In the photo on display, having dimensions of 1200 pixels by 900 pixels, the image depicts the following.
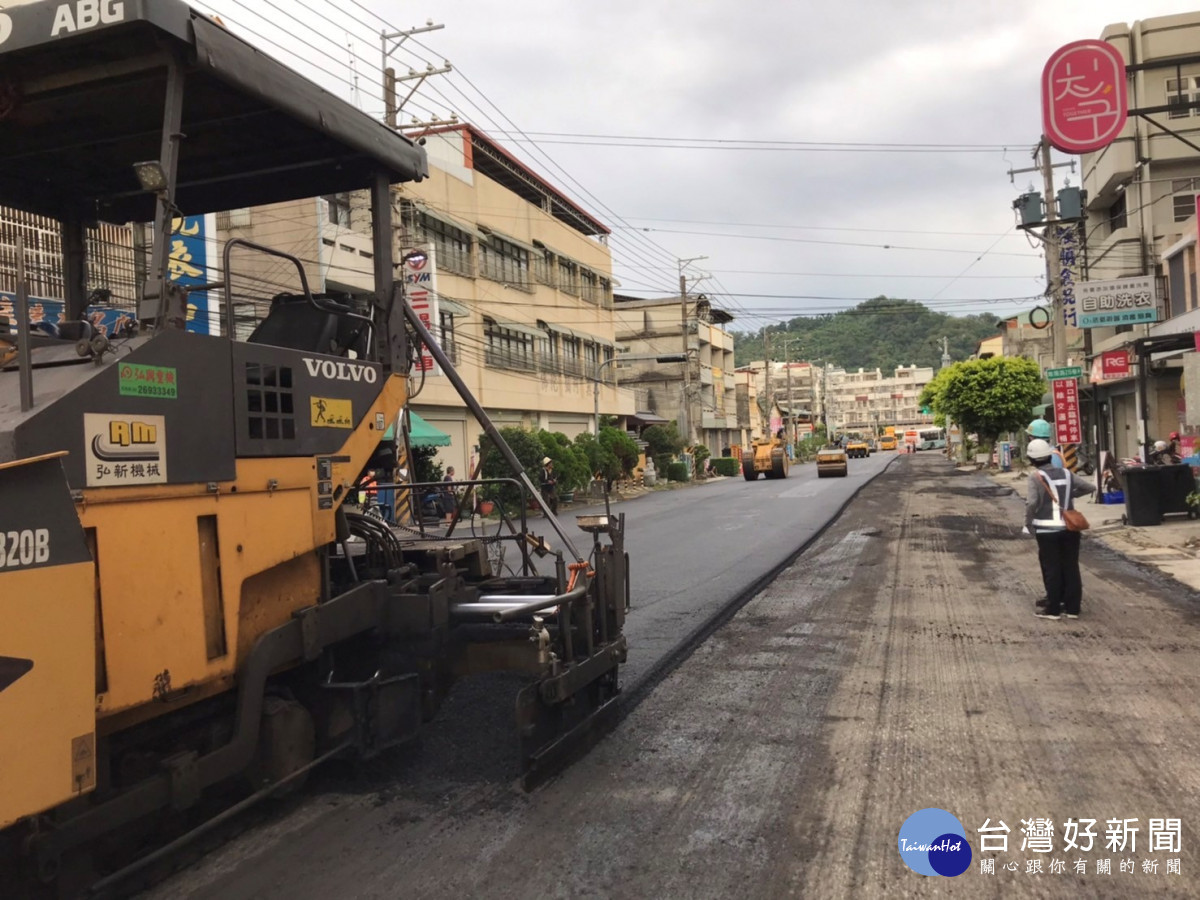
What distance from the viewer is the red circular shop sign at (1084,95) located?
12414 mm

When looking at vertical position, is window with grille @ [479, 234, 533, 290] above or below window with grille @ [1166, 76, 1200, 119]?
below

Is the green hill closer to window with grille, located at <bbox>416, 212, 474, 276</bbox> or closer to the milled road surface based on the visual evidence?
window with grille, located at <bbox>416, 212, 474, 276</bbox>

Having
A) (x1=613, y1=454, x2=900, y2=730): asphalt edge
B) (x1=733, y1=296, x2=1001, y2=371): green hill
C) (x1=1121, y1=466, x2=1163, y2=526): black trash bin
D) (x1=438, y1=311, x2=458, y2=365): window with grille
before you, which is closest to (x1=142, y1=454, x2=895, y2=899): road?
(x1=613, y1=454, x2=900, y2=730): asphalt edge

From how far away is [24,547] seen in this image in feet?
7.91

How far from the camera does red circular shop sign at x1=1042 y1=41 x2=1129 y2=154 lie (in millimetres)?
12414

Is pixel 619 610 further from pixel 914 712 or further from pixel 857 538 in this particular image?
pixel 857 538

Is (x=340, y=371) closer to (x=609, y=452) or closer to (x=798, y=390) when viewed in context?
(x=609, y=452)

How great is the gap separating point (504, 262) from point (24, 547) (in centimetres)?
3474

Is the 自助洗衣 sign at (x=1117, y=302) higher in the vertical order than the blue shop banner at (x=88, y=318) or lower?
higher

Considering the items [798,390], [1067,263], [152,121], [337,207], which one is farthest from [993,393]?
[798,390]

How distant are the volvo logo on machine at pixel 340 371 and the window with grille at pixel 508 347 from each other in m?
30.1

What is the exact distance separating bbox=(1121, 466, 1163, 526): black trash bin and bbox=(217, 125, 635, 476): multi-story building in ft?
49.5

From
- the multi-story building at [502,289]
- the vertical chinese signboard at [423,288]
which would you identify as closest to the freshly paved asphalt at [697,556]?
the vertical chinese signboard at [423,288]

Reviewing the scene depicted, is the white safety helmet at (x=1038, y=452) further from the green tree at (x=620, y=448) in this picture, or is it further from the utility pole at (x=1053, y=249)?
the green tree at (x=620, y=448)
